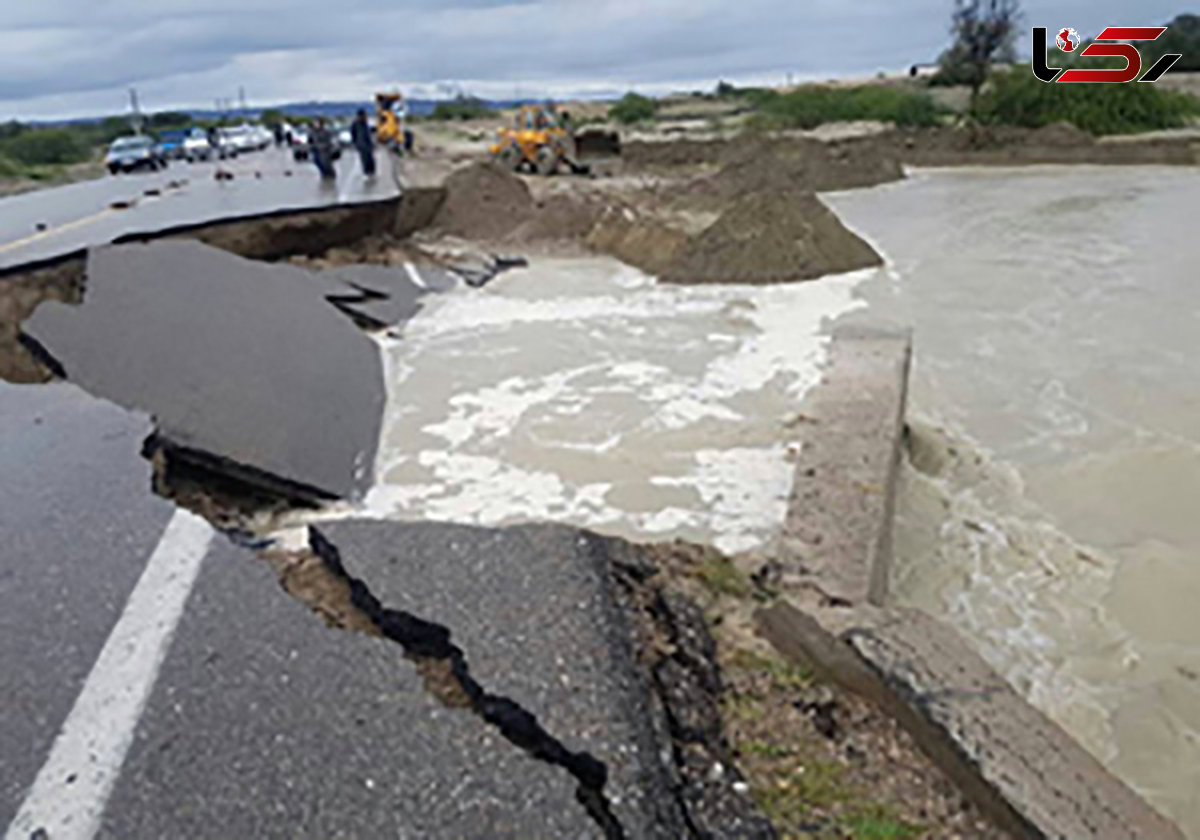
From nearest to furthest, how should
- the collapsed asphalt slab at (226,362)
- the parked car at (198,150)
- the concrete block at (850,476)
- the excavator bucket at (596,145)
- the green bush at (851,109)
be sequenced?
the concrete block at (850,476), the collapsed asphalt slab at (226,362), the parked car at (198,150), the excavator bucket at (596,145), the green bush at (851,109)

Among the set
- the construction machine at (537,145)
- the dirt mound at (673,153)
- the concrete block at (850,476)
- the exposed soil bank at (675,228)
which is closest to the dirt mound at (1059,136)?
the dirt mound at (673,153)

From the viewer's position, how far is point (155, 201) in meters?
16.6

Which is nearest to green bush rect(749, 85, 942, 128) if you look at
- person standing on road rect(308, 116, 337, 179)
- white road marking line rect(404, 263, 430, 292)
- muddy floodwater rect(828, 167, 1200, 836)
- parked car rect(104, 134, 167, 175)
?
parked car rect(104, 134, 167, 175)

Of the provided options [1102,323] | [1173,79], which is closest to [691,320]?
[1102,323]

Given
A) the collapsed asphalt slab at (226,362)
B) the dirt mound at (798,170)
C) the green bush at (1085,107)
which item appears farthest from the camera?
the green bush at (1085,107)

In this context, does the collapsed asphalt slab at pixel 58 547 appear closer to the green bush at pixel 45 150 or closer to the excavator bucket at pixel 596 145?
the excavator bucket at pixel 596 145

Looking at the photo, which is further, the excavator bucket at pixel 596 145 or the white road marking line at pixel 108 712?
the excavator bucket at pixel 596 145

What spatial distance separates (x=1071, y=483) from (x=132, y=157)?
87.2ft

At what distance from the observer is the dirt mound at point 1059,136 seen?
37.8 meters

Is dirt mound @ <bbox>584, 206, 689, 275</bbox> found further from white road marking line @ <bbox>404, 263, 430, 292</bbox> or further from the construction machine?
the construction machine

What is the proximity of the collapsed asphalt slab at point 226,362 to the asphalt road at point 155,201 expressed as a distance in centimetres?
183

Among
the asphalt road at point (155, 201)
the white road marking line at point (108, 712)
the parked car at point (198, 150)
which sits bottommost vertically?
the white road marking line at point (108, 712)

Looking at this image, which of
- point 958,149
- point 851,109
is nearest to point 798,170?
point 958,149

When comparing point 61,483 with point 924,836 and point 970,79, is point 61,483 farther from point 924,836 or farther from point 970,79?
point 970,79
